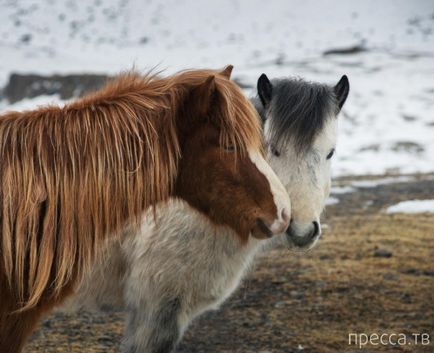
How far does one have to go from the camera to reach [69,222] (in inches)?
101

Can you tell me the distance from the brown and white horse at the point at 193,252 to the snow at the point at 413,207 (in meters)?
6.04

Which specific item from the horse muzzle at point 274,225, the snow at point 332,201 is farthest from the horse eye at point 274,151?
the snow at point 332,201

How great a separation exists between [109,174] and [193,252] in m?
1.42

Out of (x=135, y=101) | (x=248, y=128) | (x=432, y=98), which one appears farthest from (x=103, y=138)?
(x=432, y=98)

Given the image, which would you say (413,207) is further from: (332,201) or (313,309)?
(313,309)

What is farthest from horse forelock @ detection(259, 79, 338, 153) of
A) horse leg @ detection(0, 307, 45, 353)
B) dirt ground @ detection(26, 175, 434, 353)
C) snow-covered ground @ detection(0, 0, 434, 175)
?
snow-covered ground @ detection(0, 0, 434, 175)

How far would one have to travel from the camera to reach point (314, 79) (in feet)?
79.9

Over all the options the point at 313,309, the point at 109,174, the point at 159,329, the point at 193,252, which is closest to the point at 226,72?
the point at 109,174

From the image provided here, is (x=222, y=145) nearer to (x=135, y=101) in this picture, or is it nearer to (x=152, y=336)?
(x=135, y=101)

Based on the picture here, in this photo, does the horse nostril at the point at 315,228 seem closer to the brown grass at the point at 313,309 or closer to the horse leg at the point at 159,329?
the horse leg at the point at 159,329

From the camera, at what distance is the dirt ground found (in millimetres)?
4898

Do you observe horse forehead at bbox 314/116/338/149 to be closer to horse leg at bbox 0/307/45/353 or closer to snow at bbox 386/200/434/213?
horse leg at bbox 0/307/45/353

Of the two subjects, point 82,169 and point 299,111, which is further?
point 299,111

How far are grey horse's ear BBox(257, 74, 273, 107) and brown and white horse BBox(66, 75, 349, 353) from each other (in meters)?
0.01
